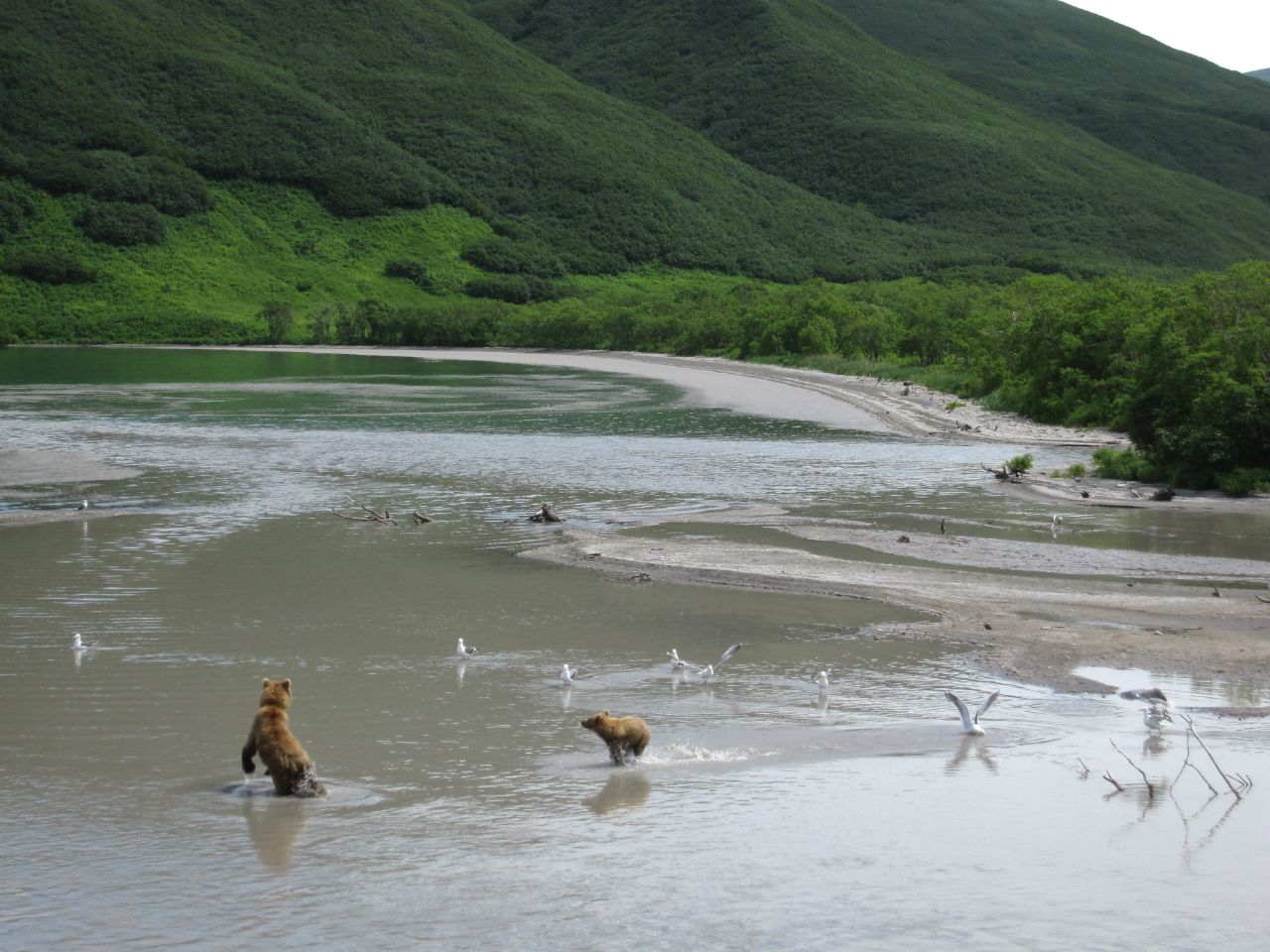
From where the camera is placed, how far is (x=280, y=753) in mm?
11242

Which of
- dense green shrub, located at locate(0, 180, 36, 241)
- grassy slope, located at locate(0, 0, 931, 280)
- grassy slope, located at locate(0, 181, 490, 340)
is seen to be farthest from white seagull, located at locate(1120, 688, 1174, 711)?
grassy slope, located at locate(0, 0, 931, 280)

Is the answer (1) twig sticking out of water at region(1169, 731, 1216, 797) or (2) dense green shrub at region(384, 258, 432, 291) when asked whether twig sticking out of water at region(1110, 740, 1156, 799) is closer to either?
(1) twig sticking out of water at region(1169, 731, 1216, 797)

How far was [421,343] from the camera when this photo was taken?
5148 inches

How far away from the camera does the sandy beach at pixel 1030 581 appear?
16.3m

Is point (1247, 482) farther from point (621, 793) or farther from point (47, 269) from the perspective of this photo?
point (47, 269)

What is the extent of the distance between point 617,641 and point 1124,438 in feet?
Answer: 96.3

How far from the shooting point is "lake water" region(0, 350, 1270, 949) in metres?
9.35

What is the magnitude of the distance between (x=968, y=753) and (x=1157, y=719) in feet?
5.71

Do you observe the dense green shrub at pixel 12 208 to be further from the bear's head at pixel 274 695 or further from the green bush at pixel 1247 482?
the bear's head at pixel 274 695

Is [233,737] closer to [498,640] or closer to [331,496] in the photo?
[498,640]

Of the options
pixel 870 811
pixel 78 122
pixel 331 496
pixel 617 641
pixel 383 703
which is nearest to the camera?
pixel 870 811

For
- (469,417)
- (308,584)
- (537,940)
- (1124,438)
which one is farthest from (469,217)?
(537,940)

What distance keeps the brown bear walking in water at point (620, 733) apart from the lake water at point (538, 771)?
6.7 inches

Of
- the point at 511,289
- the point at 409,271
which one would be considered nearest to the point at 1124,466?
the point at 511,289
